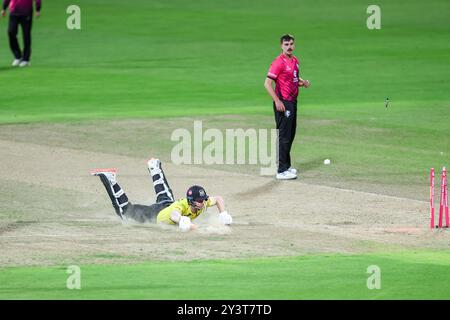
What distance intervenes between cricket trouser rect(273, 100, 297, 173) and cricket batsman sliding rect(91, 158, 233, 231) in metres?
3.52

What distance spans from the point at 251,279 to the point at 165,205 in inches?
165

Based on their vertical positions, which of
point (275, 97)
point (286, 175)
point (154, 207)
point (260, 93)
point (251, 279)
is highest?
point (260, 93)

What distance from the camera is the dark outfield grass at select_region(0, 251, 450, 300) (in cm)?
1467

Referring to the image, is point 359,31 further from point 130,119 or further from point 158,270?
point 158,270

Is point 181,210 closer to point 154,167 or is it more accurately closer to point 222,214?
point 222,214

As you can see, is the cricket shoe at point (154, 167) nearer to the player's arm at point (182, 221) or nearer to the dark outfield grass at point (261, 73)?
the player's arm at point (182, 221)

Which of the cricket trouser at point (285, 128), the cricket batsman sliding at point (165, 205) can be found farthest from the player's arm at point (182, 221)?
the cricket trouser at point (285, 128)

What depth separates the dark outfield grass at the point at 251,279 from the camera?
578 inches

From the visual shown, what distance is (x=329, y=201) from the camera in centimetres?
2120

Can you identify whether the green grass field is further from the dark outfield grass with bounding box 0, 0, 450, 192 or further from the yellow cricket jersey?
the yellow cricket jersey

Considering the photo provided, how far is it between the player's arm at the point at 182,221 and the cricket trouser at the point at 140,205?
2.51ft

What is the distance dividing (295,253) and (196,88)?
18.7 metres

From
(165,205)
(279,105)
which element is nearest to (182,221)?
(165,205)

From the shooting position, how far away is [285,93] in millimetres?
22891
